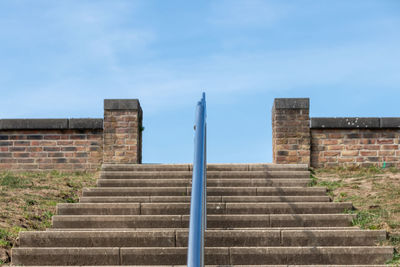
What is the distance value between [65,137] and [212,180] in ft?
11.5

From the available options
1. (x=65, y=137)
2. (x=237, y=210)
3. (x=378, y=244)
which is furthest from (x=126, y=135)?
(x=378, y=244)

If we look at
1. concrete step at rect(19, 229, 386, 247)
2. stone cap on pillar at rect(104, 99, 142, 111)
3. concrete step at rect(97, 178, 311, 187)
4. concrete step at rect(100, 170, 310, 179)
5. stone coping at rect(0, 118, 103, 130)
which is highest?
stone cap on pillar at rect(104, 99, 142, 111)

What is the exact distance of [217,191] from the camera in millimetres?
7672

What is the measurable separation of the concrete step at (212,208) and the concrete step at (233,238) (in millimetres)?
1092

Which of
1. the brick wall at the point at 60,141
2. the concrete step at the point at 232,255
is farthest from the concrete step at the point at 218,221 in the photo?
the brick wall at the point at 60,141

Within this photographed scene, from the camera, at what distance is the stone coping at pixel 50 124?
32.9ft

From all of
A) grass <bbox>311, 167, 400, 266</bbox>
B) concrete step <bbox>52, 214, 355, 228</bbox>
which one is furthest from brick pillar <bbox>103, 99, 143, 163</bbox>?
grass <bbox>311, 167, 400, 266</bbox>

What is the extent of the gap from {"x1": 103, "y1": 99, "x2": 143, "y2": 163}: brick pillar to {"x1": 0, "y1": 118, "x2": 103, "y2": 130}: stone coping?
0.33 m

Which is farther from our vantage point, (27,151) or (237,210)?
(27,151)

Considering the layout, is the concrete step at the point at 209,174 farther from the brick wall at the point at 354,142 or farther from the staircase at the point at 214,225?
the brick wall at the point at 354,142

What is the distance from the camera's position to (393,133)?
10.1 meters

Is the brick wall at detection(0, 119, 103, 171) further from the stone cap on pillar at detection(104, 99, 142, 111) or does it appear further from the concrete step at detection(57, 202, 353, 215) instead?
the concrete step at detection(57, 202, 353, 215)

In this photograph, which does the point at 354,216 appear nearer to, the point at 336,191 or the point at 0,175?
the point at 336,191

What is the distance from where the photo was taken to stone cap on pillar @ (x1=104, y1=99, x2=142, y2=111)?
9758 millimetres
